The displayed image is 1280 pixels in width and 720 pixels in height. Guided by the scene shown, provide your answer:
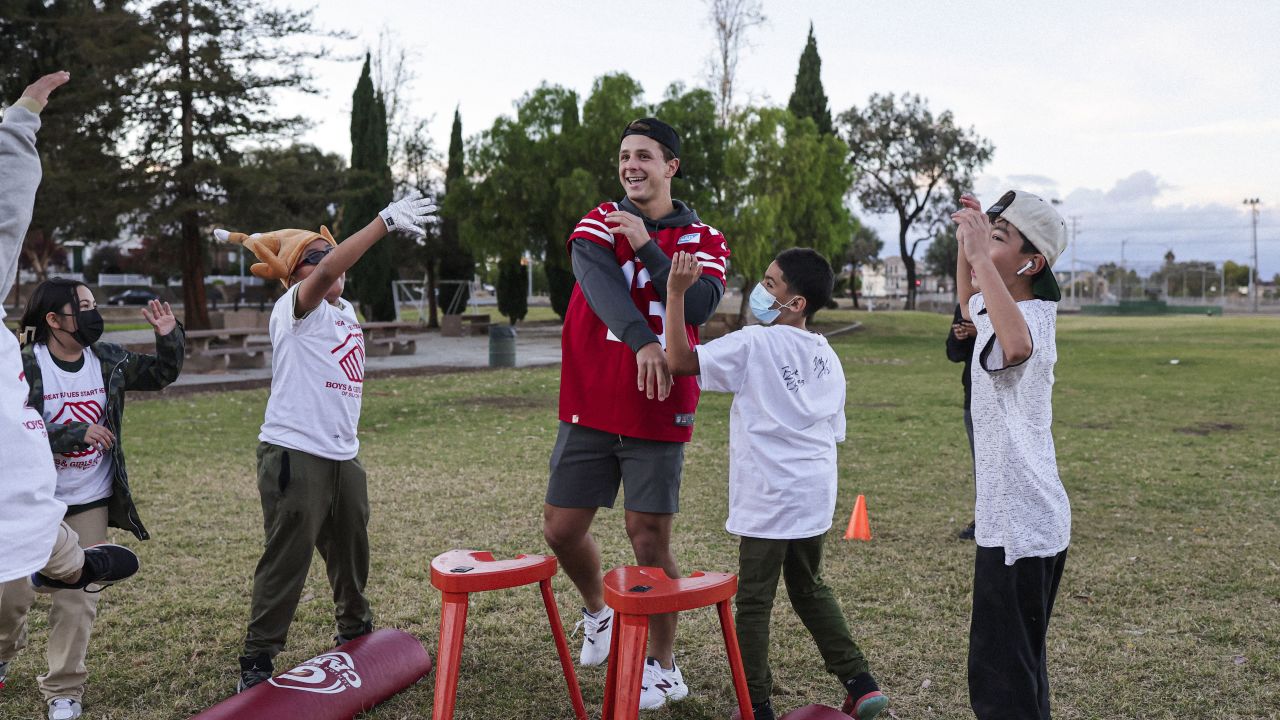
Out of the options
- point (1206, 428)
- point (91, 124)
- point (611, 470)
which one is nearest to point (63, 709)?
point (611, 470)

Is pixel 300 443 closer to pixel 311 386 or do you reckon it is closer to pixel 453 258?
pixel 311 386

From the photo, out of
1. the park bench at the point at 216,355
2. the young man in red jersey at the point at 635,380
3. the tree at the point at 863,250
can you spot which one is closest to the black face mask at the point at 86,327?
the young man in red jersey at the point at 635,380

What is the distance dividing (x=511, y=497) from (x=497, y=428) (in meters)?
3.97

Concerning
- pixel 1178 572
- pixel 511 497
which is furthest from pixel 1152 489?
pixel 511 497

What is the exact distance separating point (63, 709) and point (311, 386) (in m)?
1.48

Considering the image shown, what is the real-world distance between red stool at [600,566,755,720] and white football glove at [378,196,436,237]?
4.44 ft

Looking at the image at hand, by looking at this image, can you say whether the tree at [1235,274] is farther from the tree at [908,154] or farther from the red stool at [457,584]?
the red stool at [457,584]

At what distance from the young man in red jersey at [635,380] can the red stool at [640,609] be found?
20.8 inches

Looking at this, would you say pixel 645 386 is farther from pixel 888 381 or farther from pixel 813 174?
pixel 813 174

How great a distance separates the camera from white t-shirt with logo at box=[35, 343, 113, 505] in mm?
3816

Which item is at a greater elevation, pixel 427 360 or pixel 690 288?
pixel 690 288

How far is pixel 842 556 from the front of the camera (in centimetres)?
600

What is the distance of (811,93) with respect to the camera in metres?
41.9

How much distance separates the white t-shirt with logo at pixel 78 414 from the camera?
3.82m
